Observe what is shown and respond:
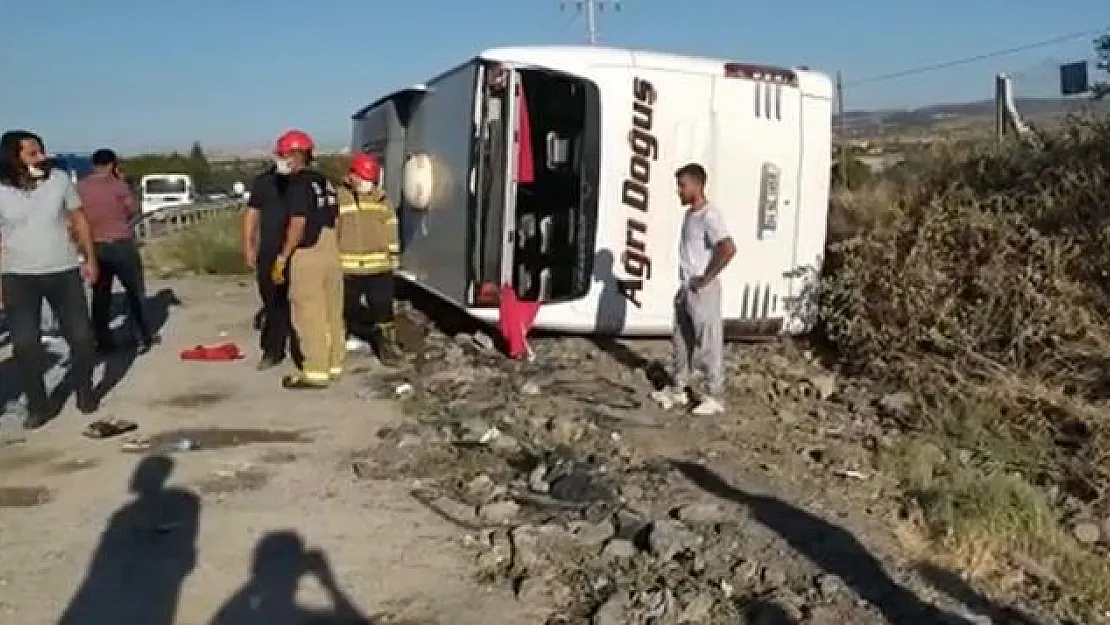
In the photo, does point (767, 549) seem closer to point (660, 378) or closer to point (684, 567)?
point (684, 567)

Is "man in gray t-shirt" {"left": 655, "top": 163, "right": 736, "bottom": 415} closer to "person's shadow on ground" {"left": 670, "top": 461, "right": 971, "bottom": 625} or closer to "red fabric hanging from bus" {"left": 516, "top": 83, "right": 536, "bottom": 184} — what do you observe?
"red fabric hanging from bus" {"left": 516, "top": 83, "right": 536, "bottom": 184}

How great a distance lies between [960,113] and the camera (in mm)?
16469

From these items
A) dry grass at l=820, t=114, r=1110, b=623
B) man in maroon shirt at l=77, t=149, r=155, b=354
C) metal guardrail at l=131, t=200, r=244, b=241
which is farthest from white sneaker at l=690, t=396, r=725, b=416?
metal guardrail at l=131, t=200, r=244, b=241

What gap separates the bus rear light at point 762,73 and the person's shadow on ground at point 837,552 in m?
4.10

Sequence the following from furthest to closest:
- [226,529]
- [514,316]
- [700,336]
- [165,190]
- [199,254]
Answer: [165,190] < [199,254] < [514,316] < [700,336] < [226,529]

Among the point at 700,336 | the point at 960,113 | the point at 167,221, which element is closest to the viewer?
the point at 700,336

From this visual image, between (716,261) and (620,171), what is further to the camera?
(620,171)

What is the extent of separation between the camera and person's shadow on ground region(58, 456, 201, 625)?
17.4 ft

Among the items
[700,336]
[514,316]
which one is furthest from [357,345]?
[700,336]

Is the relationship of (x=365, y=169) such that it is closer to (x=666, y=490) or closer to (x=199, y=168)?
(x=666, y=490)

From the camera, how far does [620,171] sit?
1029 cm

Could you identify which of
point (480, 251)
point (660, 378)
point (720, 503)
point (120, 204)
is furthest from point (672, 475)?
point (120, 204)

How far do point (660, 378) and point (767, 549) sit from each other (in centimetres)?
442

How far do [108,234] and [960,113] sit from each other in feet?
31.7
